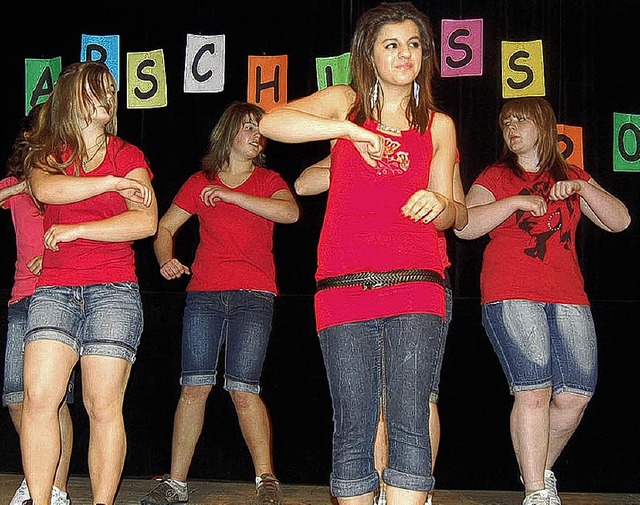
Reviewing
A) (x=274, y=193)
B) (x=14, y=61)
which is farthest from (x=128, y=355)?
(x=14, y=61)

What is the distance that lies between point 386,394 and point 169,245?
5.85 feet

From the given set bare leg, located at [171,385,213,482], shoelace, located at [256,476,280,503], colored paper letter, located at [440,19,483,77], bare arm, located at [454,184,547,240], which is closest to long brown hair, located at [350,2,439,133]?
bare arm, located at [454,184,547,240]

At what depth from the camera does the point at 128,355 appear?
2738 millimetres

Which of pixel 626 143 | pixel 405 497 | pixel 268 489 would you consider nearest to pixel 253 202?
pixel 268 489

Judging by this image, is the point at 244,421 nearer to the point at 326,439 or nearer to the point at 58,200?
the point at 326,439

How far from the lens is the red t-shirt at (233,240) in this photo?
3.71 m

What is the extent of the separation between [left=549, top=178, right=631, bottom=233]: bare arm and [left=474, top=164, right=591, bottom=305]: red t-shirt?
71mm

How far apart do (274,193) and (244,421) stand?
0.89 meters

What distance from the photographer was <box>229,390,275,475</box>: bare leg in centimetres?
364

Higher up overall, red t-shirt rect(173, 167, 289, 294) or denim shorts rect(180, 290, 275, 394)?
red t-shirt rect(173, 167, 289, 294)

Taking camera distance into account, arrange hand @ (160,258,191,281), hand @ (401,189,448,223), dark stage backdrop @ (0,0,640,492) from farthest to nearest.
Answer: dark stage backdrop @ (0,0,640,492), hand @ (160,258,191,281), hand @ (401,189,448,223)

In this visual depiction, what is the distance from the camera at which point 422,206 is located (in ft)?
6.89

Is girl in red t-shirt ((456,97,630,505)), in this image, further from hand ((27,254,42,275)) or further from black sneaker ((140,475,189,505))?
hand ((27,254,42,275))

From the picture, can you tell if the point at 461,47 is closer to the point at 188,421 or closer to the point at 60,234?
the point at 188,421
